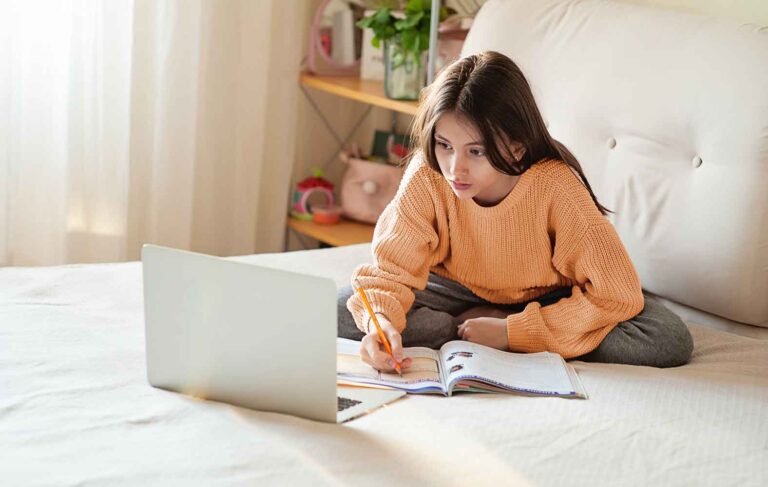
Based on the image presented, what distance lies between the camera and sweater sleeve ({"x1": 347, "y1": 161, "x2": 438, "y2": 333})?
1.53 m

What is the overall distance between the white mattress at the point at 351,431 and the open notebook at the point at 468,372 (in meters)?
0.03

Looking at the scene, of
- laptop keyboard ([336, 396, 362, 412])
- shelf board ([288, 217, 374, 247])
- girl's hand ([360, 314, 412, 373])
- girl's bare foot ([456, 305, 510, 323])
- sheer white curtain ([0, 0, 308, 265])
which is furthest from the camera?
shelf board ([288, 217, 374, 247])

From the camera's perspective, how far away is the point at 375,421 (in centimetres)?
125

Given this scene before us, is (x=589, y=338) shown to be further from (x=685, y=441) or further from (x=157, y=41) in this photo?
(x=157, y=41)

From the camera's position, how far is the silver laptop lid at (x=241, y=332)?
1.19 meters

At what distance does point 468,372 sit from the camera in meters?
1.36

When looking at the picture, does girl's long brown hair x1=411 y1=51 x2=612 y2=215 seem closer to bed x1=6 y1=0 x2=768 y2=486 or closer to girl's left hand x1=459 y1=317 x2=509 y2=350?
girl's left hand x1=459 y1=317 x2=509 y2=350

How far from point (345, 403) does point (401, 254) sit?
0.37 meters

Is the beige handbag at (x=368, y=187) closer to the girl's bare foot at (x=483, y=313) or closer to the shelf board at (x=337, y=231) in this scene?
the shelf board at (x=337, y=231)

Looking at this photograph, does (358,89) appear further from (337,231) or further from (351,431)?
(351,431)

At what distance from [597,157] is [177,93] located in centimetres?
103

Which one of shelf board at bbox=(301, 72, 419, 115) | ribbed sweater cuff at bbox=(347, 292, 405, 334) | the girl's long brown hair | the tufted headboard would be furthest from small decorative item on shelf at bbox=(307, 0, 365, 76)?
ribbed sweater cuff at bbox=(347, 292, 405, 334)

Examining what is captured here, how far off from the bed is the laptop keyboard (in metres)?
0.04

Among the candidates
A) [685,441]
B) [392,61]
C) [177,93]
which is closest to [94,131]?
[177,93]
